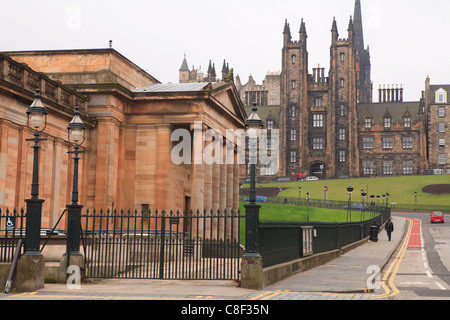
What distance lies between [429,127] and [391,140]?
27.5 feet

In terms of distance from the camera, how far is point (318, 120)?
433ft

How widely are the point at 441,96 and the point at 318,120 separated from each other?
26.9m

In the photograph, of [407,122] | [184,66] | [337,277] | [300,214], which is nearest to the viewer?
[337,277]

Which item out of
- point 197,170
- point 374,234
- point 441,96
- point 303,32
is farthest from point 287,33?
point 197,170

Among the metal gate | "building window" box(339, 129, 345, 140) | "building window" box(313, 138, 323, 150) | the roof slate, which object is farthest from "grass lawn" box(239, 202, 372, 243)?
the roof slate

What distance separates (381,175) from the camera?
13050cm

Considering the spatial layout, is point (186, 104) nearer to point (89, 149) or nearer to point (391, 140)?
point (89, 149)

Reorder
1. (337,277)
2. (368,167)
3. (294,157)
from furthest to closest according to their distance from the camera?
(368,167) < (294,157) < (337,277)

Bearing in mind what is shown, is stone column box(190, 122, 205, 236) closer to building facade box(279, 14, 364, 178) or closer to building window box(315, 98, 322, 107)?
building facade box(279, 14, 364, 178)

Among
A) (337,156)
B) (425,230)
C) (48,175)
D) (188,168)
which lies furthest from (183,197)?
(337,156)

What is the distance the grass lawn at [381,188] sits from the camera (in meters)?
101

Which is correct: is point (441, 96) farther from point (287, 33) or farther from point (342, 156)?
point (287, 33)

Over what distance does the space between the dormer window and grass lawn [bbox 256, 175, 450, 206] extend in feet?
73.3

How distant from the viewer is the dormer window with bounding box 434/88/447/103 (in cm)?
13312
